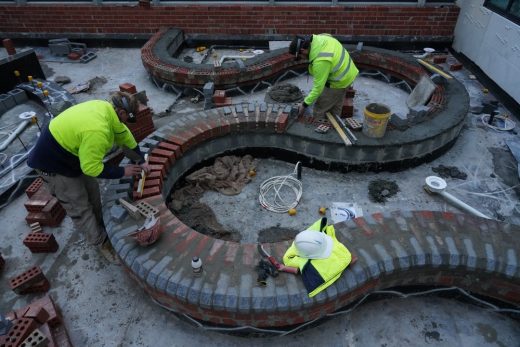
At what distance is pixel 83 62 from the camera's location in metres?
8.38

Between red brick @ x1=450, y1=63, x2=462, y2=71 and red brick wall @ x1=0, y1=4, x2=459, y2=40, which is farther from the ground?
red brick wall @ x1=0, y1=4, x2=459, y2=40

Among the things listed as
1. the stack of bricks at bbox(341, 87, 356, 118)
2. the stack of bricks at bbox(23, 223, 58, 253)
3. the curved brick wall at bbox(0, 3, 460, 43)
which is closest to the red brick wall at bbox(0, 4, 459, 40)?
the curved brick wall at bbox(0, 3, 460, 43)

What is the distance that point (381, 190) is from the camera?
4844 mm

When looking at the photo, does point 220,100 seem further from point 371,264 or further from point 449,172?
point 371,264

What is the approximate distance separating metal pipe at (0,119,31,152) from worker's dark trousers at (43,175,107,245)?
253 centimetres

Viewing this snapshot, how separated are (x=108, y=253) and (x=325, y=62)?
3.65 m

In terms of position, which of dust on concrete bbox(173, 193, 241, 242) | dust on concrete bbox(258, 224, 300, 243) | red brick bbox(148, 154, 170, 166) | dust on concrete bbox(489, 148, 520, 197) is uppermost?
red brick bbox(148, 154, 170, 166)

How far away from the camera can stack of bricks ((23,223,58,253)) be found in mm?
4016

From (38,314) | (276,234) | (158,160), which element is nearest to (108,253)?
(38,314)

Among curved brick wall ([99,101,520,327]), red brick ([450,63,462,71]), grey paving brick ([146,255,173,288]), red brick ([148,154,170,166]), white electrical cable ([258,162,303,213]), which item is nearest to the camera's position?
curved brick wall ([99,101,520,327])

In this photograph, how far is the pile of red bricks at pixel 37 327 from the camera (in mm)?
2929

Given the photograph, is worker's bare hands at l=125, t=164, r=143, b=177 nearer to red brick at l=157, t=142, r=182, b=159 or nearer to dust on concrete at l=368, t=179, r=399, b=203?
red brick at l=157, t=142, r=182, b=159

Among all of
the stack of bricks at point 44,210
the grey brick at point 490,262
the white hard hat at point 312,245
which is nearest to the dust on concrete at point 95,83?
the stack of bricks at point 44,210

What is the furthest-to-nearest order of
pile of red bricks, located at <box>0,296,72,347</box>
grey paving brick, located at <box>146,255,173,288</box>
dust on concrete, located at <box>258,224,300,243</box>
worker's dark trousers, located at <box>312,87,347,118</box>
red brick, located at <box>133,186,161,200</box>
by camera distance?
worker's dark trousers, located at <box>312,87,347,118</box> < dust on concrete, located at <box>258,224,300,243</box> < red brick, located at <box>133,186,161,200</box> < grey paving brick, located at <box>146,255,173,288</box> < pile of red bricks, located at <box>0,296,72,347</box>
